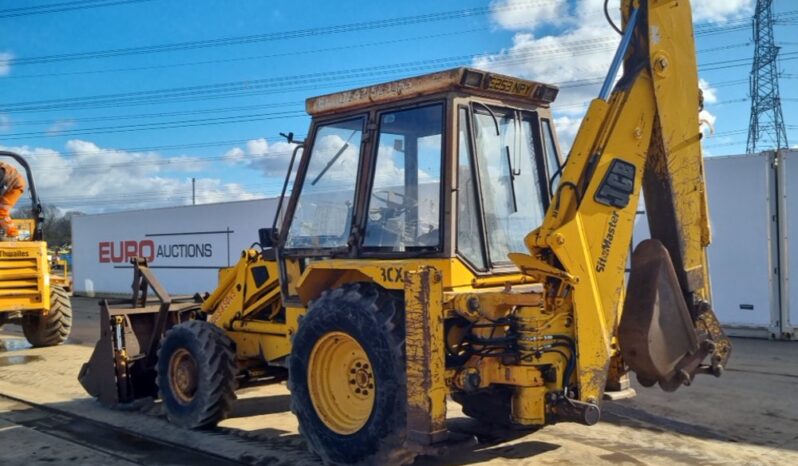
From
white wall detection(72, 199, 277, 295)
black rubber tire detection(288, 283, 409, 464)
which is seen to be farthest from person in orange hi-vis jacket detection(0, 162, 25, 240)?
black rubber tire detection(288, 283, 409, 464)

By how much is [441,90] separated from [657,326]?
2013 mm

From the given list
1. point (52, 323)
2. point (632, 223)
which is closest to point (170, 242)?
point (52, 323)

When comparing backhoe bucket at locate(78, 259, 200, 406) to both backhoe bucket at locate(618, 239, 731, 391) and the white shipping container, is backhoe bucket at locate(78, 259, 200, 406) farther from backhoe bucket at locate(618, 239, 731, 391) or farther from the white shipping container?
the white shipping container

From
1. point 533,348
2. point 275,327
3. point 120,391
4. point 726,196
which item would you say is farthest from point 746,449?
point 726,196

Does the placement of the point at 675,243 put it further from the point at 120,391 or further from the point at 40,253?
the point at 40,253

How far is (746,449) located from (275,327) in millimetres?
3804

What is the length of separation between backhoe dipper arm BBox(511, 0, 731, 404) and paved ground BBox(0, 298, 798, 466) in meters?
1.12

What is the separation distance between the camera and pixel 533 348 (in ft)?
13.8

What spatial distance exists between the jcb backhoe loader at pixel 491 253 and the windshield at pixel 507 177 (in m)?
0.01

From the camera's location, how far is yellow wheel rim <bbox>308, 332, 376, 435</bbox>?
15.9 ft

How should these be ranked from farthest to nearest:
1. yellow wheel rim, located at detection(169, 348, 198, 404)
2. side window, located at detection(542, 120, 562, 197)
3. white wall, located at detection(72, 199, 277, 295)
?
white wall, located at detection(72, 199, 277, 295) → yellow wheel rim, located at detection(169, 348, 198, 404) → side window, located at detection(542, 120, 562, 197)

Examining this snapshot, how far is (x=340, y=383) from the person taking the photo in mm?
4988

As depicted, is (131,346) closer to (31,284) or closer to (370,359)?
(370,359)

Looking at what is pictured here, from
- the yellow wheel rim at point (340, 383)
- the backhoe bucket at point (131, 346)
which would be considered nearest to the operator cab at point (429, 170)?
the yellow wheel rim at point (340, 383)
